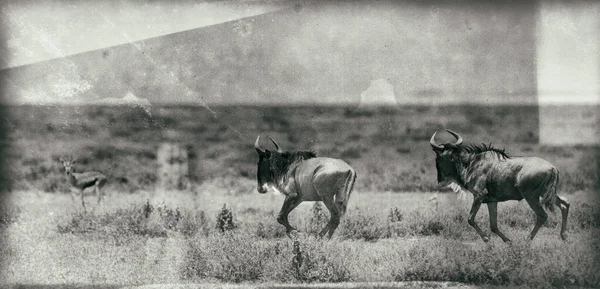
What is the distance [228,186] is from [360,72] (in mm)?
2130

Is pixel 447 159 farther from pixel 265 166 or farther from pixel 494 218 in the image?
pixel 265 166

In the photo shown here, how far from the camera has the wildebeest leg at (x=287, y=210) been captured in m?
9.04

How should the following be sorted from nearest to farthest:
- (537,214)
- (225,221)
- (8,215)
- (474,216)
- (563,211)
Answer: (537,214)
(474,216)
(563,211)
(225,221)
(8,215)

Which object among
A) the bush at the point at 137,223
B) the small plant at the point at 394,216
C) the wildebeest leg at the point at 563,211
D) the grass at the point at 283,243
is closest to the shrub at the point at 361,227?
the grass at the point at 283,243

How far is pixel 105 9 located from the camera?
31.1 feet

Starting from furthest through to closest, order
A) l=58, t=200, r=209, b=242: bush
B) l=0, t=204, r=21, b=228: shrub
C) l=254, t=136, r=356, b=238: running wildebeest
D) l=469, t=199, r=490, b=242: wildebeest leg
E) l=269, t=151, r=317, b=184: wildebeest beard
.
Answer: l=0, t=204, r=21, b=228: shrub
l=58, t=200, r=209, b=242: bush
l=269, t=151, r=317, b=184: wildebeest beard
l=254, t=136, r=356, b=238: running wildebeest
l=469, t=199, r=490, b=242: wildebeest leg

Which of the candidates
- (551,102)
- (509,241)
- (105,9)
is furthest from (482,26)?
(105,9)

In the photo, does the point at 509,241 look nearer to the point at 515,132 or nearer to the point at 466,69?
the point at 515,132

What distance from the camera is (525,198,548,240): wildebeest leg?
876cm

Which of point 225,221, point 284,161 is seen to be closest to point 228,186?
point 225,221

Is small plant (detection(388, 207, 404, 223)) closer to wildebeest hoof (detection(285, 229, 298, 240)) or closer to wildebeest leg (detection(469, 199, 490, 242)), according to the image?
wildebeest leg (detection(469, 199, 490, 242))

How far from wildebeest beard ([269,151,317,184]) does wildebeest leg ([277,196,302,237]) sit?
11.1 inches

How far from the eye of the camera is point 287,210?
9.06 meters

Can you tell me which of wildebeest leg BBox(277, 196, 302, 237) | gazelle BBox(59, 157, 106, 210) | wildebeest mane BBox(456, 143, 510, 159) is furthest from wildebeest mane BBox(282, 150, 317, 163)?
gazelle BBox(59, 157, 106, 210)
